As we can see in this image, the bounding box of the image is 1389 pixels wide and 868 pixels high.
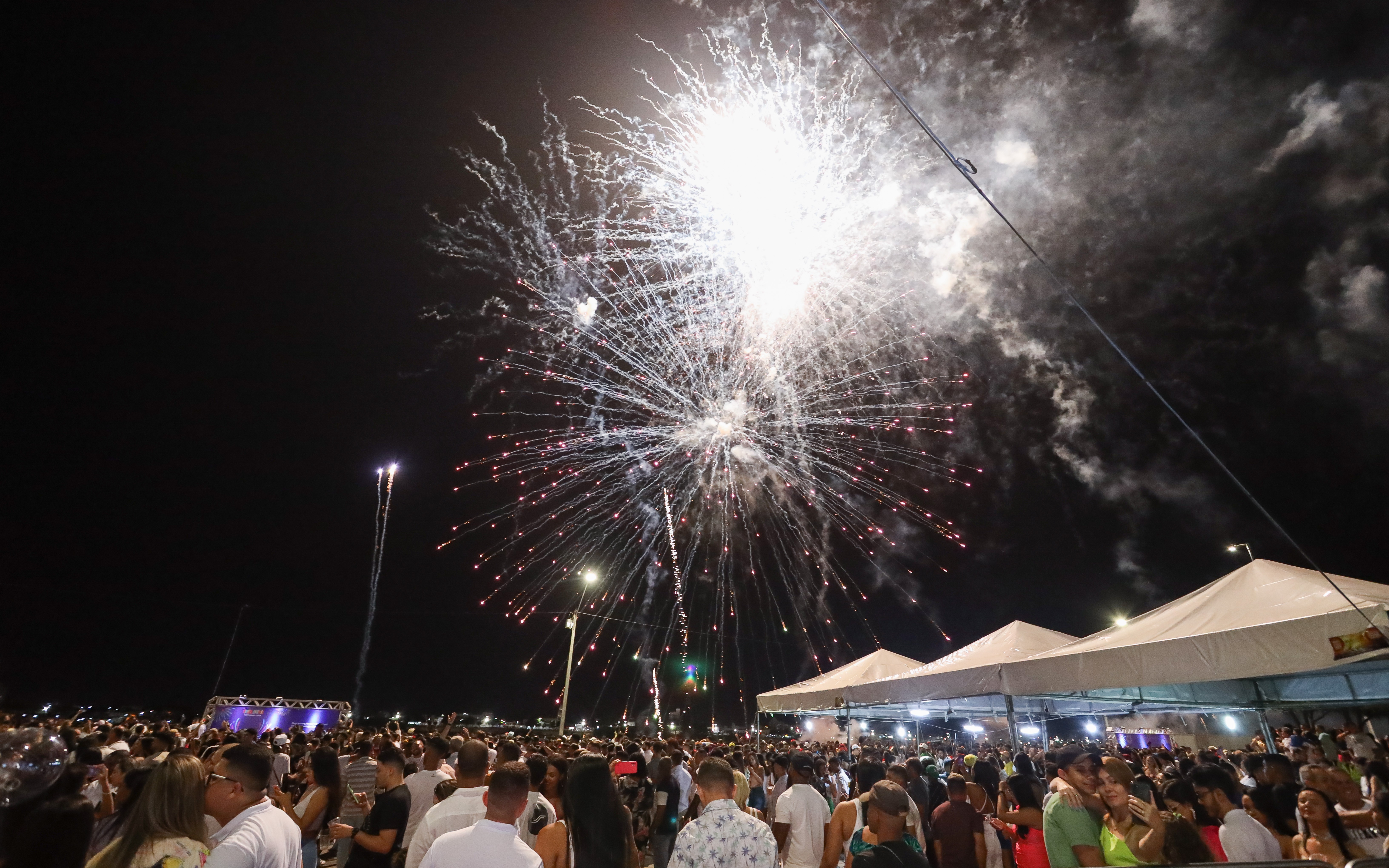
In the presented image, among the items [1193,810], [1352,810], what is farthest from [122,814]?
[1352,810]

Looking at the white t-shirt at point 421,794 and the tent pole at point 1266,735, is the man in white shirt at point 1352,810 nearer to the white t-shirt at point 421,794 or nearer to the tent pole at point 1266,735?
the tent pole at point 1266,735

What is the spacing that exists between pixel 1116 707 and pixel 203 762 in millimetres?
16683

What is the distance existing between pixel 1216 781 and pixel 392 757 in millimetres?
6440

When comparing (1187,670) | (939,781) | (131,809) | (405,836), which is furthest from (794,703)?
(131,809)

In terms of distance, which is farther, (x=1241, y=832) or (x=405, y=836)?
(x=405, y=836)

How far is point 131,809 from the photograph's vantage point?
9.70ft

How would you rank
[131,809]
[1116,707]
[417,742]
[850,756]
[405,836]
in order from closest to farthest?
1. [131,809]
2. [405,836]
3. [417,742]
4. [1116,707]
5. [850,756]

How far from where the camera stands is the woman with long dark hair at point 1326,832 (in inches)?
162

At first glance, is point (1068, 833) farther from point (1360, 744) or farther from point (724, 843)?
point (1360, 744)

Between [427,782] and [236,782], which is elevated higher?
[236,782]

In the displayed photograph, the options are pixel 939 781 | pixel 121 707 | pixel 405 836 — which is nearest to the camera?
pixel 405 836

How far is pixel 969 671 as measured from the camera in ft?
31.9

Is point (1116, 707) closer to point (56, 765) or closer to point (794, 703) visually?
point (794, 703)

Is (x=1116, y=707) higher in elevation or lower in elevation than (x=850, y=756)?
higher
